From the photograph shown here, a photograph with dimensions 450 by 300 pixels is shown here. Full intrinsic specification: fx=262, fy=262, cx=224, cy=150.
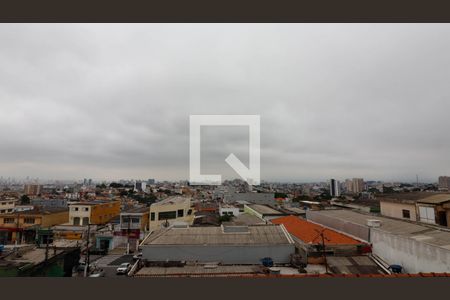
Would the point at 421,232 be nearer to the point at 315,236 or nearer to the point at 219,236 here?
the point at 315,236

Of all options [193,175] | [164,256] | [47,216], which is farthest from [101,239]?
[164,256]

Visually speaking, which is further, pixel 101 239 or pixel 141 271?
pixel 101 239

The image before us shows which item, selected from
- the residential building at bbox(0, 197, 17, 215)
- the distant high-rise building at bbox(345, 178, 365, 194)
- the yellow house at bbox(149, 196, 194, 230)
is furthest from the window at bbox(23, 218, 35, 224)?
the distant high-rise building at bbox(345, 178, 365, 194)

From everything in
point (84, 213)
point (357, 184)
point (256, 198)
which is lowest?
point (84, 213)

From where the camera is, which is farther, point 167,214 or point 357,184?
point 357,184

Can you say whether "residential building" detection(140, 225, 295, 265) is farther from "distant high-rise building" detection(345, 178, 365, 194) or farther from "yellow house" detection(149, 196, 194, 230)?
"distant high-rise building" detection(345, 178, 365, 194)

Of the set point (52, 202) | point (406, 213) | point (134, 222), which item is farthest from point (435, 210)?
point (52, 202)

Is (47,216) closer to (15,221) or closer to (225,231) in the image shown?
(15,221)

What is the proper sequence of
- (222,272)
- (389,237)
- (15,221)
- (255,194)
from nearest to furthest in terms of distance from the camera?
1. (222,272)
2. (389,237)
3. (15,221)
4. (255,194)

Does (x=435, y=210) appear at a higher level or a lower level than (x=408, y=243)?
higher
